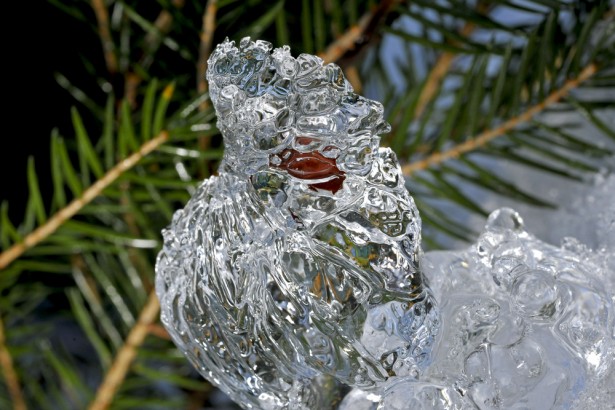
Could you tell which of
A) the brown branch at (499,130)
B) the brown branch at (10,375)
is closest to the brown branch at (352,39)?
the brown branch at (499,130)

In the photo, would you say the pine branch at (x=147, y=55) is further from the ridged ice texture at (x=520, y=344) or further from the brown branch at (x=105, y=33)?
the ridged ice texture at (x=520, y=344)

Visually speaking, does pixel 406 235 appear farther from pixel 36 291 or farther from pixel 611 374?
pixel 36 291

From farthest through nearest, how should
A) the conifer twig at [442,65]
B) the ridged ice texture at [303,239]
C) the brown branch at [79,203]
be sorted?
the conifer twig at [442,65] < the brown branch at [79,203] < the ridged ice texture at [303,239]

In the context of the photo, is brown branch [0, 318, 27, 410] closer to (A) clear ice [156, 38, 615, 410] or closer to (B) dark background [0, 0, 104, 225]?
(B) dark background [0, 0, 104, 225]

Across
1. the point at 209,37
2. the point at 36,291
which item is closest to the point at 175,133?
the point at 209,37

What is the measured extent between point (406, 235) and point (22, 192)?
28cm

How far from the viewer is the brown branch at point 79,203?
0.78ft

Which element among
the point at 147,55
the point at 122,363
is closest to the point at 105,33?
the point at 147,55

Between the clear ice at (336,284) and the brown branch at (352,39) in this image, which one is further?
the brown branch at (352,39)

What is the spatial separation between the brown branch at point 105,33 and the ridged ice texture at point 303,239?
0.55ft

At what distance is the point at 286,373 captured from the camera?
150mm

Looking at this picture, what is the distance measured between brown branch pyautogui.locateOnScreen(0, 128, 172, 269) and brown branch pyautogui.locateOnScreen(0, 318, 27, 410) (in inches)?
2.0

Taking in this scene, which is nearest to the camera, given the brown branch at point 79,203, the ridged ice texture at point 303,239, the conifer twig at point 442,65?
the ridged ice texture at point 303,239

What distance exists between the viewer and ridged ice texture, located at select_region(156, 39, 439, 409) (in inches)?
5.2
